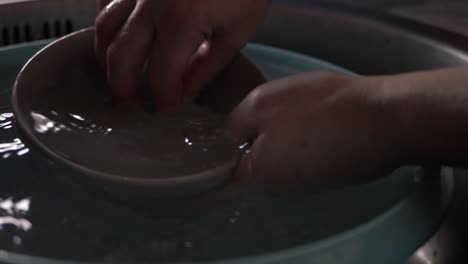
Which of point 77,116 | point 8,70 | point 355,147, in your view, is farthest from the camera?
point 8,70

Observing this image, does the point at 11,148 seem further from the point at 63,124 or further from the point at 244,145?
the point at 244,145

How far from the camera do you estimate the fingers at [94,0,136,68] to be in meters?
0.53

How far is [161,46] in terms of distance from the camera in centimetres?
50

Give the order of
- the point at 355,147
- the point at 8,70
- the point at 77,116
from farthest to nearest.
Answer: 1. the point at 8,70
2. the point at 77,116
3. the point at 355,147

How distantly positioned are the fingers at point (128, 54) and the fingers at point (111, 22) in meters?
0.01

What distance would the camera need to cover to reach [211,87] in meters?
0.56

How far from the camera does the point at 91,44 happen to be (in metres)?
0.56

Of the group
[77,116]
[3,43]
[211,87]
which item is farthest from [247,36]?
[3,43]

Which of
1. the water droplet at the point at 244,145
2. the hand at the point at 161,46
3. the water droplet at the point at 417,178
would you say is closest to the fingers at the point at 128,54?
the hand at the point at 161,46

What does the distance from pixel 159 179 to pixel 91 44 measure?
195 millimetres

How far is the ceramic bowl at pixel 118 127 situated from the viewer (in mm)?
433

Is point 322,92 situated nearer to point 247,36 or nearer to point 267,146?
point 267,146

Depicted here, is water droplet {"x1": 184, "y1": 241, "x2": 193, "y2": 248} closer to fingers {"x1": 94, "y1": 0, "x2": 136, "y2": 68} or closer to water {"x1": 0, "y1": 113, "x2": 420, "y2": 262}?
water {"x1": 0, "y1": 113, "x2": 420, "y2": 262}

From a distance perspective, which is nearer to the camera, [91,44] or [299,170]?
[299,170]
